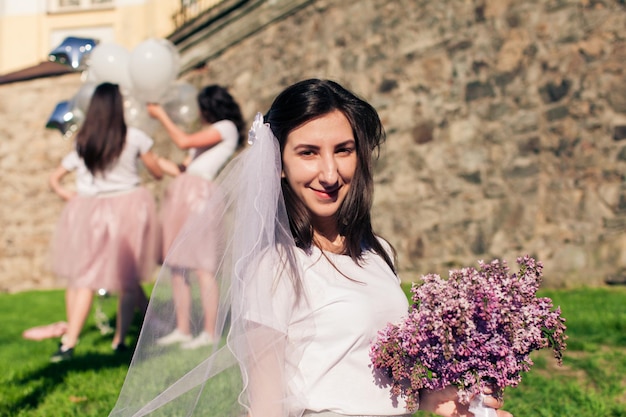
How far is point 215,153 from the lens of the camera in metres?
5.06

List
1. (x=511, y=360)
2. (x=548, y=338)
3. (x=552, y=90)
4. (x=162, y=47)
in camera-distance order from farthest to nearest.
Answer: (x=552, y=90) < (x=162, y=47) < (x=548, y=338) < (x=511, y=360)

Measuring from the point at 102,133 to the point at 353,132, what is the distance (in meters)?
3.14

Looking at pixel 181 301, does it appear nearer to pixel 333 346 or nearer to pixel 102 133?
pixel 333 346

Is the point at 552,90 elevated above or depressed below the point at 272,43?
below

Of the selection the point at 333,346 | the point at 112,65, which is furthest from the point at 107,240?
the point at 333,346

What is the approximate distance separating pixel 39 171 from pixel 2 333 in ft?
25.8

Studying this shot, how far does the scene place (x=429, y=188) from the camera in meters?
7.05

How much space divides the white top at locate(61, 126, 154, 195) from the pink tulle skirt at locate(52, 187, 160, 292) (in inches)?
2.3

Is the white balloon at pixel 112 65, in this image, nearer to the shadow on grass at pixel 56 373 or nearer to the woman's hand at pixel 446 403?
the shadow on grass at pixel 56 373

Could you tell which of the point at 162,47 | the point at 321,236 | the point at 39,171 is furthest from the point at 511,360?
the point at 39,171

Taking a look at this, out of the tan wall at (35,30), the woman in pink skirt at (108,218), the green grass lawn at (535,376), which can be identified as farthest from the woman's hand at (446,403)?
the tan wall at (35,30)

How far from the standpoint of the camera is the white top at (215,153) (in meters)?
5.00

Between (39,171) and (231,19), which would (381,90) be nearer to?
(231,19)

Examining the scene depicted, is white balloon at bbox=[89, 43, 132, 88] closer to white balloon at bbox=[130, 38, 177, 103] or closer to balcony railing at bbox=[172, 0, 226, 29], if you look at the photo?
white balloon at bbox=[130, 38, 177, 103]
